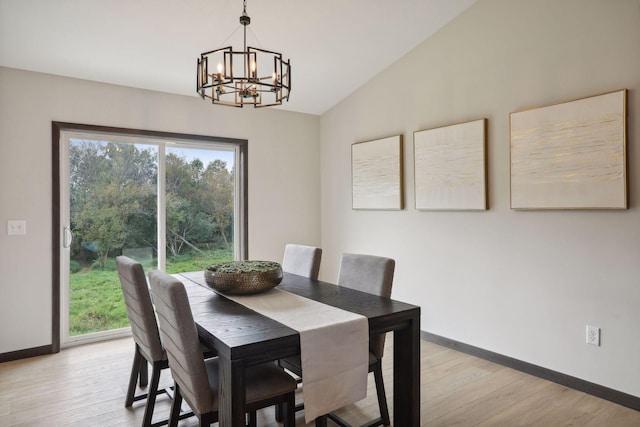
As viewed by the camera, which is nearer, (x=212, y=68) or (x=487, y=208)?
(x=487, y=208)

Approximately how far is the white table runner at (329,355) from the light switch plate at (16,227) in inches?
98.4

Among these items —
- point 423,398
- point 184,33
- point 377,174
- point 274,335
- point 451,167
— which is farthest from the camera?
point 377,174

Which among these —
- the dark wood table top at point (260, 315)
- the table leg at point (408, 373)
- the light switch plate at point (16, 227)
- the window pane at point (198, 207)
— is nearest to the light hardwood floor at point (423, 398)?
the table leg at point (408, 373)

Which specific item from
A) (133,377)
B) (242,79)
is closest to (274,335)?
(242,79)

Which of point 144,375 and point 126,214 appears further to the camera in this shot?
point 126,214

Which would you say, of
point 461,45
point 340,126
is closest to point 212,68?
point 340,126

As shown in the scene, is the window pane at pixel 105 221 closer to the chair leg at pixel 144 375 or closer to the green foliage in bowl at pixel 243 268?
the chair leg at pixel 144 375

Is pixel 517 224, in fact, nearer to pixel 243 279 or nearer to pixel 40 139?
pixel 243 279

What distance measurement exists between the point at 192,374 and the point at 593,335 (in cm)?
249

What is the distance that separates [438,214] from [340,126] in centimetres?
165

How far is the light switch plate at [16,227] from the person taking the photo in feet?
10.7

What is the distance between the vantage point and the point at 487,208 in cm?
323

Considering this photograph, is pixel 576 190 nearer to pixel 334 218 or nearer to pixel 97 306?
pixel 334 218

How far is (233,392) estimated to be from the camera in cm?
154
